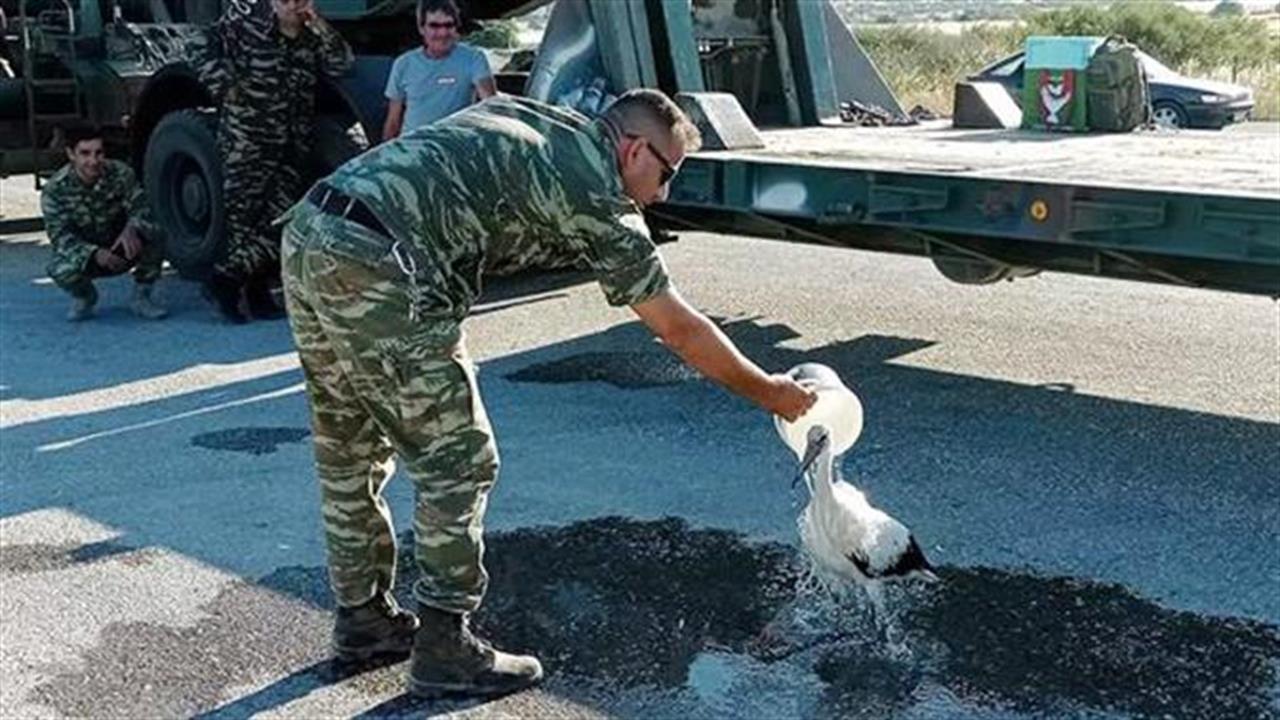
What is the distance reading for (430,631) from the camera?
4.03 m

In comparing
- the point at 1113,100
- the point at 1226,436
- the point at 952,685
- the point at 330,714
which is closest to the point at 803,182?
the point at 1226,436

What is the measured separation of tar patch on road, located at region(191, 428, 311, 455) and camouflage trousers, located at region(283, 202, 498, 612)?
2273mm

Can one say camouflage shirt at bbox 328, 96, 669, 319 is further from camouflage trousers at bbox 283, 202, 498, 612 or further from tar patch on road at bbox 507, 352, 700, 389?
tar patch on road at bbox 507, 352, 700, 389

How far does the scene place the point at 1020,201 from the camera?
19.4 feet

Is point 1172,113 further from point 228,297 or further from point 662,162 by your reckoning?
point 662,162

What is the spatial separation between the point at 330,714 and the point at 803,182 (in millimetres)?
3331

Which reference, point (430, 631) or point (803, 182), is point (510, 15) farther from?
point (430, 631)

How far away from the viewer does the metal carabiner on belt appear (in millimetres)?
3754

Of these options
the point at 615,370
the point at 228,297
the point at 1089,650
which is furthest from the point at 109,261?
the point at 1089,650

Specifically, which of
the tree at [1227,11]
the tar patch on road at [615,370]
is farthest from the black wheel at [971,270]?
the tree at [1227,11]

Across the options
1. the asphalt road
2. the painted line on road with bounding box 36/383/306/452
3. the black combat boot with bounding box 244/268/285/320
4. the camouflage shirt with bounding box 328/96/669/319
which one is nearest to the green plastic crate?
the asphalt road

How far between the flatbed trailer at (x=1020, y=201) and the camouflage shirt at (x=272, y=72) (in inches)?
83.1

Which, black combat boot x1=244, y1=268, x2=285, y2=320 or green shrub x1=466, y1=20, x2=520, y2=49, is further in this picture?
green shrub x1=466, y1=20, x2=520, y2=49

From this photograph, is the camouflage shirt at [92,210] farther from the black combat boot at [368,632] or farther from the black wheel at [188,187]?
the black combat boot at [368,632]
